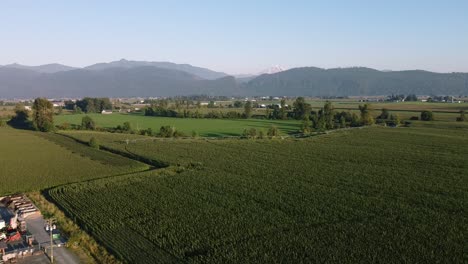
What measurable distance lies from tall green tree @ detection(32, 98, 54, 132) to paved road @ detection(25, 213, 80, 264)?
66.7 m

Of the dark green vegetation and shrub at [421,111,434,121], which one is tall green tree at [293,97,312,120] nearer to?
shrub at [421,111,434,121]

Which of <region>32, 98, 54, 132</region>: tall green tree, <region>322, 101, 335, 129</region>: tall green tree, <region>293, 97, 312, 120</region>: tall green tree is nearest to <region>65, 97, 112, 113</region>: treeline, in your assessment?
<region>32, 98, 54, 132</region>: tall green tree

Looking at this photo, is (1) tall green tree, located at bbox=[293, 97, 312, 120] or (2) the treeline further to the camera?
(2) the treeline

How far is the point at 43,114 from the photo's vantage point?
90.6 metres

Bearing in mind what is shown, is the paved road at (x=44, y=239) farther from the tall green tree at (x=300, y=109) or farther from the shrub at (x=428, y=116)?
the shrub at (x=428, y=116)

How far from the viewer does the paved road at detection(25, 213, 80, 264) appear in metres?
22.6

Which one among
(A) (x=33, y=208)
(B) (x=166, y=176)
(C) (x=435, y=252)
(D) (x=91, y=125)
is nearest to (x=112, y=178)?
(B) (x=166, y=176)

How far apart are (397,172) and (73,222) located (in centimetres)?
3160

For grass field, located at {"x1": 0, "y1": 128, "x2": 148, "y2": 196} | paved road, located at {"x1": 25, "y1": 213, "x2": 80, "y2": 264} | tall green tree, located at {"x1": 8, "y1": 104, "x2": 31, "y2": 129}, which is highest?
tall green tree, located at {"x1": 8, "y1": 104, "x2": 31, "y2": 129}

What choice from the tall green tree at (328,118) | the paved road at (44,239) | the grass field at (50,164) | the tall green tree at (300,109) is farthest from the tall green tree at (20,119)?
the paved road at (44,239)

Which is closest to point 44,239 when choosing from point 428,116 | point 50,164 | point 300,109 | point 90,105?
point 50,164

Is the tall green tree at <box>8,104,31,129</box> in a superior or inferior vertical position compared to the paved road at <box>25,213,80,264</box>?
superior

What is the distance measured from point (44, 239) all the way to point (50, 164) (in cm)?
2588

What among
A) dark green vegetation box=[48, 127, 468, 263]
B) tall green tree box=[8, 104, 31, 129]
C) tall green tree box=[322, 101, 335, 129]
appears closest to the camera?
dark green vegetation box=[48, 127, 468, 263]
